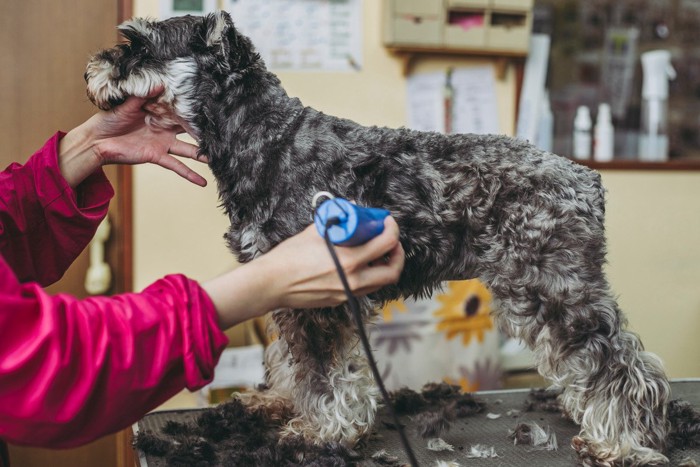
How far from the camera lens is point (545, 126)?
3.71 m

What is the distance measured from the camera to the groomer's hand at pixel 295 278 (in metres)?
1.10

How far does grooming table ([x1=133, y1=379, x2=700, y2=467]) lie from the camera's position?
5.32ft

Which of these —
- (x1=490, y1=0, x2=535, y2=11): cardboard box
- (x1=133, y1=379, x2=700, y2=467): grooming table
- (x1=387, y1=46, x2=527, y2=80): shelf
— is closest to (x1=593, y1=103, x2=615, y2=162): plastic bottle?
(x1=387, y1=46, x2=527, y2=80): shelf

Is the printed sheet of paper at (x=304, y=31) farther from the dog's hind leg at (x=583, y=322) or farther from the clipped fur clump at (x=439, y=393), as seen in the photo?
the dog's hind leg at (x=583, y=322)

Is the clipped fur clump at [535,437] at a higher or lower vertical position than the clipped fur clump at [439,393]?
higher

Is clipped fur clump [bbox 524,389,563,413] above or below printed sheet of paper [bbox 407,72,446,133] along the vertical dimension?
below

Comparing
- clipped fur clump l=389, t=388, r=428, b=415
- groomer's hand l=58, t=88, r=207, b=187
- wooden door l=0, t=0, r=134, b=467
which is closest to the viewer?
groomer's hand l=58, t=88, r=207, b=187

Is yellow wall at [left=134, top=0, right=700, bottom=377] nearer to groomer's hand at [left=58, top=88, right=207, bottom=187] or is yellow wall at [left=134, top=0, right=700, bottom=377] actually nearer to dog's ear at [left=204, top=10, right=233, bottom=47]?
groomer's hand at [left=58, top=88, right=207, bottom=187]

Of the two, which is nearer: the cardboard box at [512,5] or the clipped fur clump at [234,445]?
the clipped fur clump at [234,445]

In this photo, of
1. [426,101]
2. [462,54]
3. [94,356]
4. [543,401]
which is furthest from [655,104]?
[94,356]

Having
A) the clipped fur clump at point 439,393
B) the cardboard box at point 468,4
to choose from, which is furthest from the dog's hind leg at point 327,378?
the cardboard box at point 468,4

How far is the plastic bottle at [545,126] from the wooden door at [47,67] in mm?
1959

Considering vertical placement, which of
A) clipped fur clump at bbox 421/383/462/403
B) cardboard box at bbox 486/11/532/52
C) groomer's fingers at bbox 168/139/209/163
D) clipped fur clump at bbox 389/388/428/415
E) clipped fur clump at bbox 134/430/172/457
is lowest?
clipped fur clump at bbox 421/383/462/403

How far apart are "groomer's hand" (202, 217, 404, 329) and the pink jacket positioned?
0.13 ft
